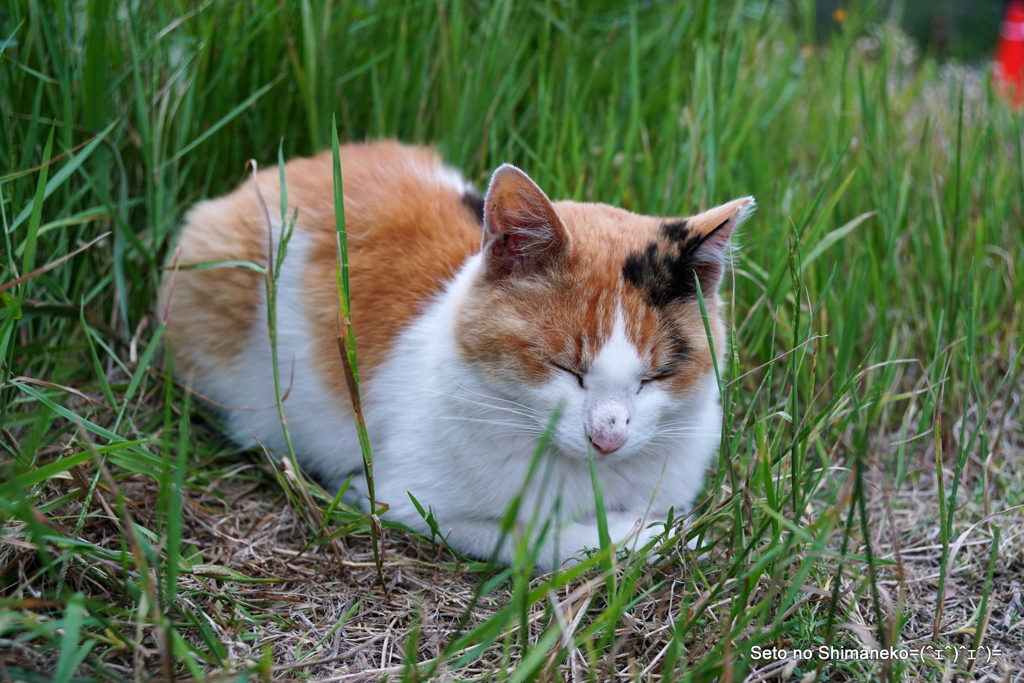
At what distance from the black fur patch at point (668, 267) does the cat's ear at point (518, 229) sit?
0.56 feet

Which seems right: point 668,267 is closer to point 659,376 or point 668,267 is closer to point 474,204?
point 659,376

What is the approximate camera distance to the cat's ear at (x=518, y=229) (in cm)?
148

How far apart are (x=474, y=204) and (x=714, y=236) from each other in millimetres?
847

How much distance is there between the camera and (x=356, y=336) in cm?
195

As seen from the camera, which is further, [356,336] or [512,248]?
[356,336]

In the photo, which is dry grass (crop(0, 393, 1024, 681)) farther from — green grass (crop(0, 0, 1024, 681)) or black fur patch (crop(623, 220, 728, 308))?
black fur patch (crop(623, 220, 728, 308))

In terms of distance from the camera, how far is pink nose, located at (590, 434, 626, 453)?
1.42 m

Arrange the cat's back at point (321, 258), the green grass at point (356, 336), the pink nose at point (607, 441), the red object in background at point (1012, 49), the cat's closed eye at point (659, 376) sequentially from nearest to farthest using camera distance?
the green grass at point (356, 336) < the pink nose at point (607, 441) < the cat's closed eye at point (659, 376) < the cat's back at point (321, 258) < the red object in background at point (1012, 49)

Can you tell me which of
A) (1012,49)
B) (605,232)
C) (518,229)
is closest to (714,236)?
(605,232)

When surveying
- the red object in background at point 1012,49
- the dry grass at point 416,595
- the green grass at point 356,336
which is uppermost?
the red object in background at point 1012,49

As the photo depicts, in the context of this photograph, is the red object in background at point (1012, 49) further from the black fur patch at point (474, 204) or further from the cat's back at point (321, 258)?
the cat's back at point (321, 258)

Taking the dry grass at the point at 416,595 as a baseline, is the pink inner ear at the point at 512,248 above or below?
above

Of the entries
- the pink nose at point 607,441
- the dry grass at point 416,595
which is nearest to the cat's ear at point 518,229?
the pink nose at point 607,441

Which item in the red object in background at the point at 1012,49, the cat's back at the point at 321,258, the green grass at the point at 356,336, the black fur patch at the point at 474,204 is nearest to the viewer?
the green grass at the point at 356,336
